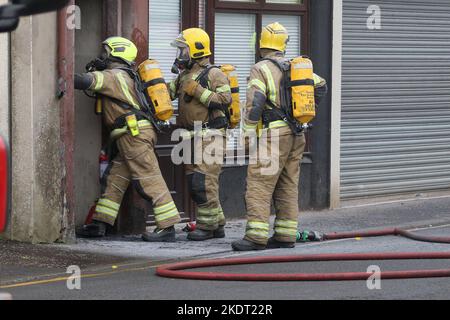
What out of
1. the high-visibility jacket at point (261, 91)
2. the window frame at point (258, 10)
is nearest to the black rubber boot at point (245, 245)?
the high-visibility jacket at point (261, 91)

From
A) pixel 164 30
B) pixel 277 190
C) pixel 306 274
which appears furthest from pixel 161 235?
pixel 306 274

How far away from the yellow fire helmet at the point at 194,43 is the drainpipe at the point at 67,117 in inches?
44.9

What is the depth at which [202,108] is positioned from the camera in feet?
→ 37.6

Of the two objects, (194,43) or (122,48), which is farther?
(194,43)

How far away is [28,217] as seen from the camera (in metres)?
10.7

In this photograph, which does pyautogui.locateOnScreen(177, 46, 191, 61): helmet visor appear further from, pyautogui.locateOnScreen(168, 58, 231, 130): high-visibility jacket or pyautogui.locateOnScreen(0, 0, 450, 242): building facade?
pyautogui.locateOnScreen(0, 0, 450, 242): building facade

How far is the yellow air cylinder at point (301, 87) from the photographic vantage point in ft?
34.7

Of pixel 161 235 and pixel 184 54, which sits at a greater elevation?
pixel 184 54

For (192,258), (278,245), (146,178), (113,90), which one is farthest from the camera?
(146,178)

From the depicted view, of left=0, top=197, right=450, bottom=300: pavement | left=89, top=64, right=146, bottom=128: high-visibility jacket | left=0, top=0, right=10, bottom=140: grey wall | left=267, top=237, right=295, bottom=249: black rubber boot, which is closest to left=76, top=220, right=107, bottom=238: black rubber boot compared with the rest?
left=0, top=197, right=450, bottom=300: pavement

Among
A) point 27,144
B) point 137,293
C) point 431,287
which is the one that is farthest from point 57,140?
point 431,287

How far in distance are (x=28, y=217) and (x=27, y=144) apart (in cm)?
69

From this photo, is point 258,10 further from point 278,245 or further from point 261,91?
point 278,245

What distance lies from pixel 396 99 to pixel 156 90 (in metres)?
4.59
